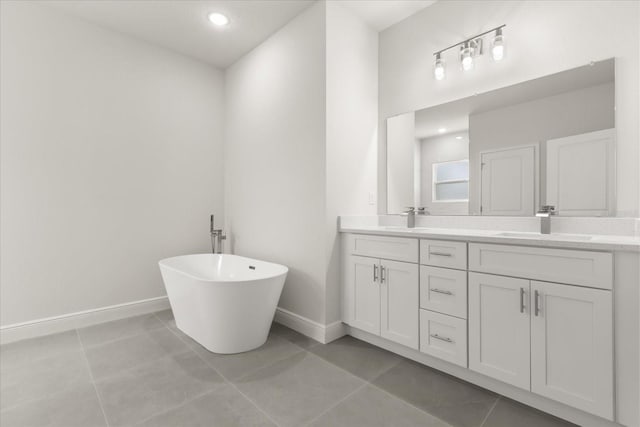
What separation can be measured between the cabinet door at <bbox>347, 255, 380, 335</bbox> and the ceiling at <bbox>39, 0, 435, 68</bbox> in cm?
210

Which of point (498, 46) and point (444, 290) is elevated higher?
point (498, 46)

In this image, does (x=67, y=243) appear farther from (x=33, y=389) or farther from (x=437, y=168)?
(x=437, y=168)

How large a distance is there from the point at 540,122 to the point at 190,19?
116 inches

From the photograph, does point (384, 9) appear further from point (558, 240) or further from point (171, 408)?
point (171, 408)

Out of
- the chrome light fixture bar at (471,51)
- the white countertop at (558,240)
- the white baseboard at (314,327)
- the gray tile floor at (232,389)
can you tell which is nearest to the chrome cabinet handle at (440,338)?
the gray tile floor at (232,389)

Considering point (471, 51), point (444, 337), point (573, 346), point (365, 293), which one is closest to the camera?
point (573, 346)

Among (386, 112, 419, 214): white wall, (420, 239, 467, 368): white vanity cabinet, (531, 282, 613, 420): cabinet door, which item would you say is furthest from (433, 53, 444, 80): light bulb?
(531, 282, 613, 420): cabinet door

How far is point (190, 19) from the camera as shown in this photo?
2.75m

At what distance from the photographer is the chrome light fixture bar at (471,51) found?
2061 millimetres

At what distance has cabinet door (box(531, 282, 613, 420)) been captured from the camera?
1.34 meters

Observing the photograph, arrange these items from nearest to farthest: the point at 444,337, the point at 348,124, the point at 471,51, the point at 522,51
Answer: the point at 444,337, the point at 522,51, the point at 471,51, the point at 348,124

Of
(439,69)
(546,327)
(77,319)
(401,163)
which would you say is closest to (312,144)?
(401,163)

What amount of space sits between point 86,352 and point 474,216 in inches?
120

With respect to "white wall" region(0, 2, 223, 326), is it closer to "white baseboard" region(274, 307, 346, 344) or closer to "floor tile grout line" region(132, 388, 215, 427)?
"white baseboard" region(274, 307, 346, 344)
